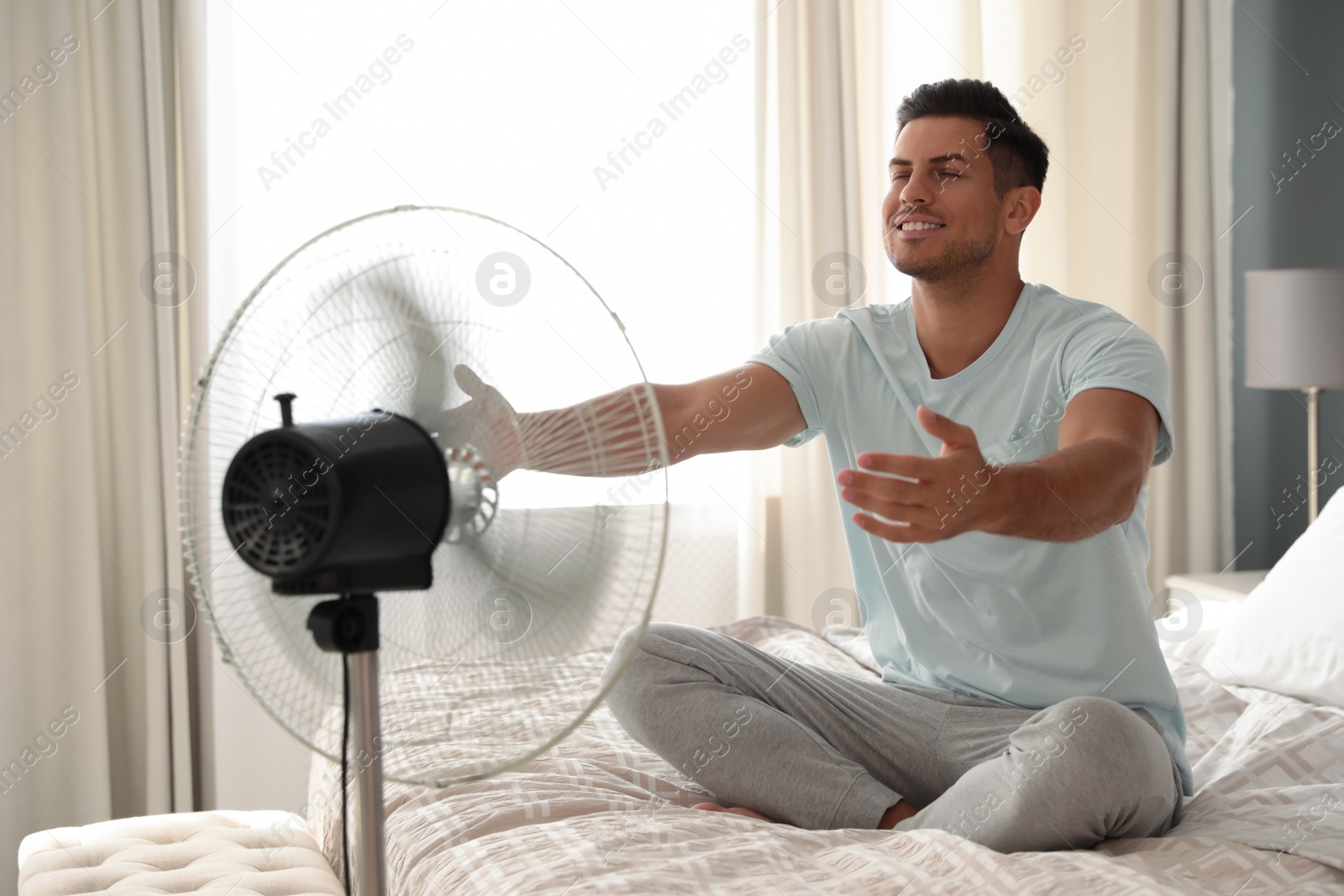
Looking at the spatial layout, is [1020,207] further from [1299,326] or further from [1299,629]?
[1299,326]

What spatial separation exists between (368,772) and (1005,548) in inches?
37.8

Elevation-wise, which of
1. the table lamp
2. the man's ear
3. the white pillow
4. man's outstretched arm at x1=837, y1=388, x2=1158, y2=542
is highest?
the man's ear

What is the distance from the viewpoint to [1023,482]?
99cm

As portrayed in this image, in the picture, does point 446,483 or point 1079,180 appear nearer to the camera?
point 446,483

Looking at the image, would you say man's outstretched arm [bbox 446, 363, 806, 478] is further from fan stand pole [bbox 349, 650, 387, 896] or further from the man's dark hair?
the man's dark hair

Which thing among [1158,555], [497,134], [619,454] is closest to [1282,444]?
[1158,555]

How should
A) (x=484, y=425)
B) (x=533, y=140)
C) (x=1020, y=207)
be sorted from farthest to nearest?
1. (x=533, y=140)
2. (x=1020, y=207)
3. (x=484, y=425)

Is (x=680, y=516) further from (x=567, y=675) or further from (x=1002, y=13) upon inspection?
(x=567, y=675)

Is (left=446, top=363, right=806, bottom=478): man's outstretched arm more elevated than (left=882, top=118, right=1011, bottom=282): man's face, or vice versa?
(left=882, top=118, right=1011, bottom=282): man's face

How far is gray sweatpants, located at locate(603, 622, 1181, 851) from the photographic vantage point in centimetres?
108

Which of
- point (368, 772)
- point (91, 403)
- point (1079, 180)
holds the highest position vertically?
point (1079, 180)

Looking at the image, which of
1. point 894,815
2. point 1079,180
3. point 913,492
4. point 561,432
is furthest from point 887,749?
point 1079,180

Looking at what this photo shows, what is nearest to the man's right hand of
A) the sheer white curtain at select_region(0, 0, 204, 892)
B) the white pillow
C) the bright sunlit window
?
the white pillow

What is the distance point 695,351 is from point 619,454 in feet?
7.38
